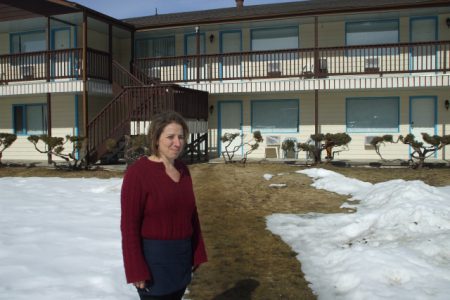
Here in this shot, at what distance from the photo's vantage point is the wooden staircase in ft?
47.1

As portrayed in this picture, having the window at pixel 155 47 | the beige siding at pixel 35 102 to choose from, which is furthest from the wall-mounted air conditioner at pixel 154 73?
the beige siding at pixel 35 102

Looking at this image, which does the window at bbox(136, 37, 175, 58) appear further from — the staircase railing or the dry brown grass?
the dry brown grass

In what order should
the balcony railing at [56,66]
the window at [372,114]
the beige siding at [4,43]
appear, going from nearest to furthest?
1. the balcony railing at [56,66]
2. the window at [372,114]
3. the beige siding at [4,43]

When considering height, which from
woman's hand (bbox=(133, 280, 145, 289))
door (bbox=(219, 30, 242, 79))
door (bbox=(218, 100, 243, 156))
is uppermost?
door (bbox=(219, 30, 242, 79))

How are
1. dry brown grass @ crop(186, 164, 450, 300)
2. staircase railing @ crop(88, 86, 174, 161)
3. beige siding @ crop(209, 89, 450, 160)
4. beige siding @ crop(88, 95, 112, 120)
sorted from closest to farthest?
dry brown grass @ crop(186, 164, 450, 300) < staircase railing @ crop(88, 86, 174, 161) < beige siding @ crop(209, 89, 450, 160) < beige siding @ crop(88, 95, 112, 120)

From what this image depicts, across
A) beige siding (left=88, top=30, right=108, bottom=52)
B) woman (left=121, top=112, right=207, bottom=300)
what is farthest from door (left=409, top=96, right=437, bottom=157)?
woman (left=121, top=112, right=207, bottom=300)

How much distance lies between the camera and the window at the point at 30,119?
19.5 meters

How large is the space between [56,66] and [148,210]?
1732 cm

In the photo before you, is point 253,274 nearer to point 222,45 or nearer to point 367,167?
point 367,167

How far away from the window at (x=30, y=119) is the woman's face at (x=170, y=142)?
1815 centimetres

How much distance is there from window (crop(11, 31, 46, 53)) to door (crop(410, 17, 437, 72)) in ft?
48.9

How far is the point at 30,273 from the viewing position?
4.78 m

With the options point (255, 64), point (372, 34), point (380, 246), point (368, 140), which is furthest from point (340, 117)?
point (380, 246)

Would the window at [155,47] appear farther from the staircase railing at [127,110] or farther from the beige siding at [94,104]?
the staircase railing at [127,110]
